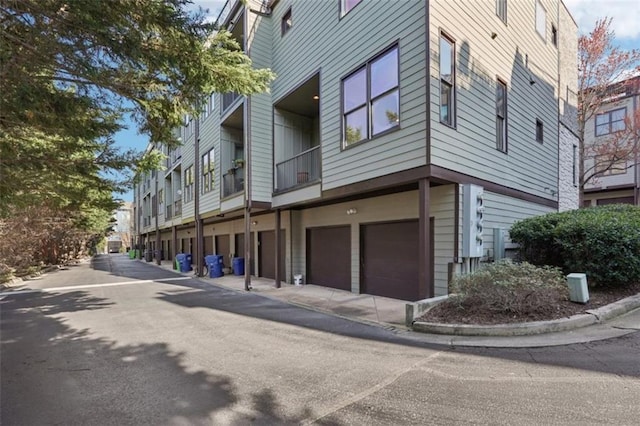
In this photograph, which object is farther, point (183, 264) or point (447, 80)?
point (183, 264)

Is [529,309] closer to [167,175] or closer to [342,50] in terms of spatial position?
[342,50]

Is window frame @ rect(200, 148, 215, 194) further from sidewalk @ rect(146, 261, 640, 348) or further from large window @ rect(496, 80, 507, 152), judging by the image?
large window @ rect(496, 80, 507, 152)

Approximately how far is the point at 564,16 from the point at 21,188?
1853 cm

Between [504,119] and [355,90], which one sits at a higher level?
[355,90]

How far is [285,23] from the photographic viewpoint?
1231 cm

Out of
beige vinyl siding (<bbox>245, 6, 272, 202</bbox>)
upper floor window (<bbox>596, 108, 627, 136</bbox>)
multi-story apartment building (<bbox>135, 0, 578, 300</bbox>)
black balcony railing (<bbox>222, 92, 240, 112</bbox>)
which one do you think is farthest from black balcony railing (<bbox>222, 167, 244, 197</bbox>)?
upper floor window (<bbox>596, 108, 627, 136</bbox>)

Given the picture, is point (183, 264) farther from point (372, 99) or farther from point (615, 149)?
point (615, 149)

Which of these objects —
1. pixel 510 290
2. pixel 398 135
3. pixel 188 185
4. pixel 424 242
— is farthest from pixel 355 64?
pixel 188 185

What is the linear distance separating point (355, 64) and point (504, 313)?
6.47 m

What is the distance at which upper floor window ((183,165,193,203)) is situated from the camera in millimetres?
20033

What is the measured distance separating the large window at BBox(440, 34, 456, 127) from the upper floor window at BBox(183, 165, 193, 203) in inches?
623

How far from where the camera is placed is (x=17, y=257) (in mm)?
16672

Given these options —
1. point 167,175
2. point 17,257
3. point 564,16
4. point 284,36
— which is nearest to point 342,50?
point 284,36

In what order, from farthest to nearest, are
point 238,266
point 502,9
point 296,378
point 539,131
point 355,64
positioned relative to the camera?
1. point 238,266
2. point 539,131
3. point 502,9
4. point 355,64
5. point 296,378
